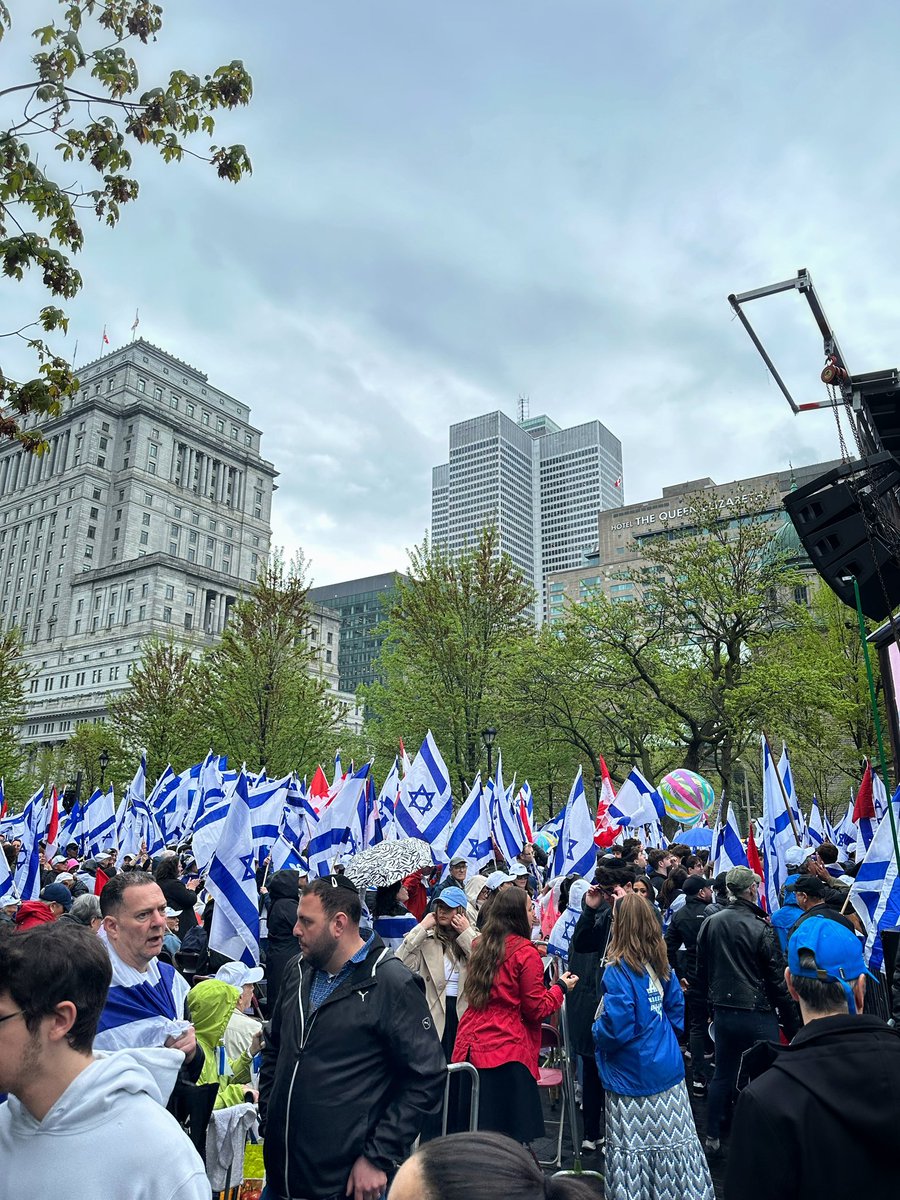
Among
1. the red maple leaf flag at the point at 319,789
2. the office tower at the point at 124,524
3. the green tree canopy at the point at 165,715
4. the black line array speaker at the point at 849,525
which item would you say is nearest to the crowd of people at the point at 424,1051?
the black line array speaker at the point at 849,525

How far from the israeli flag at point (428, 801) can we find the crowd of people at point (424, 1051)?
5742 millimetres

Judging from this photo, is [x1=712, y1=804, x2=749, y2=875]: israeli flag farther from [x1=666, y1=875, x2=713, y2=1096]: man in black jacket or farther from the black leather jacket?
the black leather jacket

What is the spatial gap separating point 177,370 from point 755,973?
136403mm

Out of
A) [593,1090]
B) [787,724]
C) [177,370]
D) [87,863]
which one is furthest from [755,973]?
[177,370]

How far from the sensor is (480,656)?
31953 millimetres

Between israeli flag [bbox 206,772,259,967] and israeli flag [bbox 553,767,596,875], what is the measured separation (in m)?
5.56

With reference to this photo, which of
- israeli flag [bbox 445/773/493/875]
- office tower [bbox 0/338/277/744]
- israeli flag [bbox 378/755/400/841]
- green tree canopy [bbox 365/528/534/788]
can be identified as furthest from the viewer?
office tower [bbox 0/338/277/744]

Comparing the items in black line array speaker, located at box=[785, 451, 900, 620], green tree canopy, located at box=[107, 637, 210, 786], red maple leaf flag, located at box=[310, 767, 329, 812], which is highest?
green tree canopy, located at box=[107, 637, 210, 786]

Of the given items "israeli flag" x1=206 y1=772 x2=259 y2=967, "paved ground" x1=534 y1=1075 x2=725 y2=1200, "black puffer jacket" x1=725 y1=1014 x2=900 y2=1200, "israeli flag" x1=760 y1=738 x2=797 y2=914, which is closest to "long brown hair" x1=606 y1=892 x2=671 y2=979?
"paved ground" x1=534 y1=1075 x2=725 y2=1200

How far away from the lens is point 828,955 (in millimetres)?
3008

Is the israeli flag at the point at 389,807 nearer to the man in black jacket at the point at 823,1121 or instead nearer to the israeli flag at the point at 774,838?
the israeli flag at the point at 774,838

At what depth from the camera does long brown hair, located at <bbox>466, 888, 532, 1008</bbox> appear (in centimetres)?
540

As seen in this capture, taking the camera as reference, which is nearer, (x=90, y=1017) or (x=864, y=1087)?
(x=90, y=1017)

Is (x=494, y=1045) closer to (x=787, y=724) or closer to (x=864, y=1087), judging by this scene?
(x=864, y=1087)
